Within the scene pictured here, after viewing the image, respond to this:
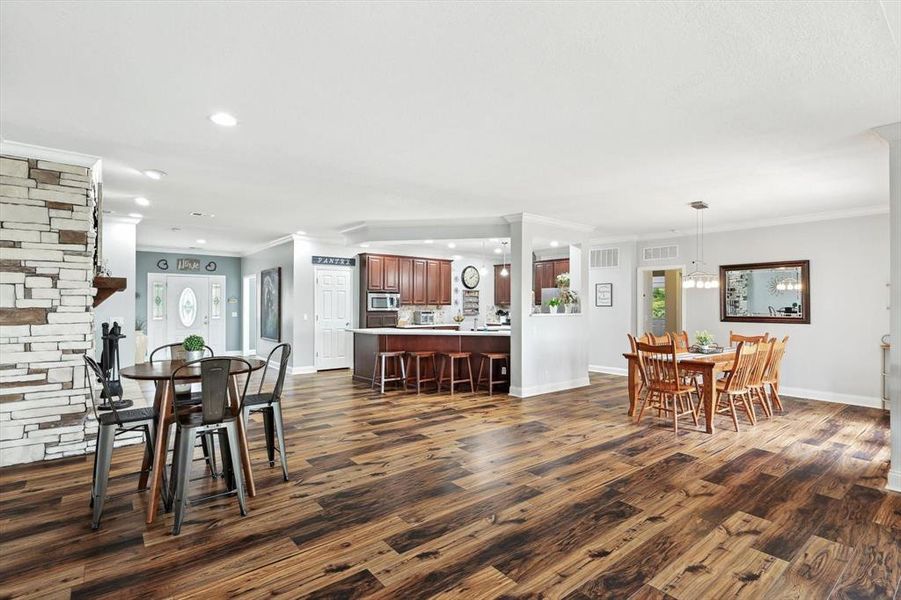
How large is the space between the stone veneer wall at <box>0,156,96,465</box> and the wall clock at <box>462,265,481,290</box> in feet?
24.6

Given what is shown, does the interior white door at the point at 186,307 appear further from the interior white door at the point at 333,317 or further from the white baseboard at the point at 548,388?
the white baseboard at the point at 548,388

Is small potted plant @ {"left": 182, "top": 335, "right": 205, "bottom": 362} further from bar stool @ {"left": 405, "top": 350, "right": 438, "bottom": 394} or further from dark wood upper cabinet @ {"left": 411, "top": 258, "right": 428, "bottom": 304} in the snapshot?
dark wood upper cabinet @ {"left": 411, "top": 258, "right": 428, "bottom": 304}

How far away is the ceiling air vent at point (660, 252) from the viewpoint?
26.5 ft

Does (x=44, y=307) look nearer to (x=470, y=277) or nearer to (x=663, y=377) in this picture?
(x=663, y=377)

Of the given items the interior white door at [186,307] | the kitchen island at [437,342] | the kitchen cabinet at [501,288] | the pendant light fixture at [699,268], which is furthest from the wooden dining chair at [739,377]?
the interior white door at [186,307]

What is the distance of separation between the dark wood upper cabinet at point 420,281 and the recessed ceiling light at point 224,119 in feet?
22.0

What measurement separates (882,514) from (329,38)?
4.19 meters

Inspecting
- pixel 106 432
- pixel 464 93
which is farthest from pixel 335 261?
pixel 464 93

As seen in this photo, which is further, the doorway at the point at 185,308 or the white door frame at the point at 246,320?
the white door frame at the point at 246,320

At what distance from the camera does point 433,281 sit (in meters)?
10.3

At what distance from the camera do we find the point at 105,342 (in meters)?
5.77

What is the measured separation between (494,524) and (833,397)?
6.02 metres

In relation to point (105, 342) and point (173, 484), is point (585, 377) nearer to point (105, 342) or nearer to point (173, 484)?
point (173, 484)

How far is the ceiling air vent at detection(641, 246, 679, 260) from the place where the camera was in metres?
8.06
